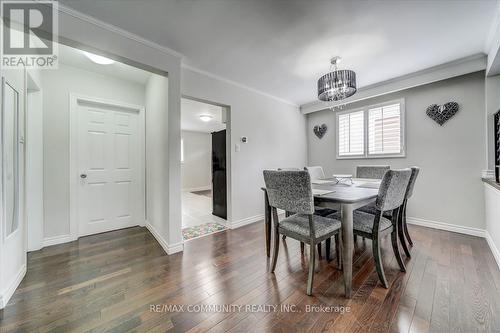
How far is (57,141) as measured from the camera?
2.52m

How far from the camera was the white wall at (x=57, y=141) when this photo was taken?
8.04 feet

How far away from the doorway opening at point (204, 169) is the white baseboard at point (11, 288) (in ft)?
5.08

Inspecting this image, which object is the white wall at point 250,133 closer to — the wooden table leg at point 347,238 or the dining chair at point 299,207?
the dining chair at point 299,207

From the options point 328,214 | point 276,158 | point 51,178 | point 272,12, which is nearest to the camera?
point 272,12

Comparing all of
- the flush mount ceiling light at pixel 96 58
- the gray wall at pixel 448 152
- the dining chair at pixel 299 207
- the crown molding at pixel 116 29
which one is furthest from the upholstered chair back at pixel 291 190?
the gray wall at pixel 448 152

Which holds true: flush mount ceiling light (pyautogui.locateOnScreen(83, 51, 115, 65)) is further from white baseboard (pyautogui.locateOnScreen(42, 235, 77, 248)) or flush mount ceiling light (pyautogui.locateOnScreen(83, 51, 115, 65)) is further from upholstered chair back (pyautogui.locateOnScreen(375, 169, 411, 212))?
upholstered chair back (pyautogui.locateOnScreen(375, 169, 411, 212))

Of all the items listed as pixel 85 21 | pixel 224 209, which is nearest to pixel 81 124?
pixel 85 21

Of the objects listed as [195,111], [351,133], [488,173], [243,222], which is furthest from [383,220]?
[195,111]

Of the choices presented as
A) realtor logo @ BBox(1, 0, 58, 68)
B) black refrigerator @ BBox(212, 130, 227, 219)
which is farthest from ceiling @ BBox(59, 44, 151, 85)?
black refrigerator @ BBox(212, 130, 227, 219)

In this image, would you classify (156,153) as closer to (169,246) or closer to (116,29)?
(169,246)

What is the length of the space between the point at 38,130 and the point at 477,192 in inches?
229

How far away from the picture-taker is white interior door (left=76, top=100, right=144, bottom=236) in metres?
2.79

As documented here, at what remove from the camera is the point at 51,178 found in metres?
2.48

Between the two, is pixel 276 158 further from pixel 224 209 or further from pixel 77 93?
pixel 77 93
